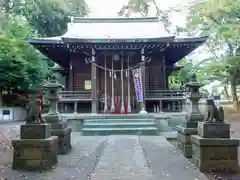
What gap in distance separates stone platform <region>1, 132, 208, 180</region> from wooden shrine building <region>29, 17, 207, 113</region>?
18.8 ft

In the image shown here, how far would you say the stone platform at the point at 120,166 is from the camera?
13.5 ft

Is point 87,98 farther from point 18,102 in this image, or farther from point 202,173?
point 202,173

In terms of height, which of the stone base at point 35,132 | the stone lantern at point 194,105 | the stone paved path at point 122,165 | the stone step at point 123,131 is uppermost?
the stone lantern at point 194,105

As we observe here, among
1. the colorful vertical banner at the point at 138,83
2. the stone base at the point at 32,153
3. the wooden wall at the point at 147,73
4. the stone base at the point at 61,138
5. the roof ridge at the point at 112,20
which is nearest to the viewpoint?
the stone base at the point at 32,153

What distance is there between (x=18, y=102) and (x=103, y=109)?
763 cm

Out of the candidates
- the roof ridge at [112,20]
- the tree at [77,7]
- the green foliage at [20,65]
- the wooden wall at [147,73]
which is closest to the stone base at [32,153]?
the wooden wall at [147,73]

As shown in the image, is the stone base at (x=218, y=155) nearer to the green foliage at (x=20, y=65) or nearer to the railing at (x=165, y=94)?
the railing at (x=165, y=94)

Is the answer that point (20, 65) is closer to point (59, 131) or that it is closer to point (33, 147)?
point (59, 131)

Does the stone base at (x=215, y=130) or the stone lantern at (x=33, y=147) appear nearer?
the stone base at (x=215, y=130)

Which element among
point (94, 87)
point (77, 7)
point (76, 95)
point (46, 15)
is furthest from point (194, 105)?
point (77, 7)

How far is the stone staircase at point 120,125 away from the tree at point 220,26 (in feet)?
15.0

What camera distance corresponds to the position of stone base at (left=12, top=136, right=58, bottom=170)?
4566 millimetres

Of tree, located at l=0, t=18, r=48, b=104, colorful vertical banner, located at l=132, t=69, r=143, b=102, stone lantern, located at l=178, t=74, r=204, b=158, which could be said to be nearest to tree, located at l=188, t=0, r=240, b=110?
stone lantern, located at l=178, t=74, r=204, b=158

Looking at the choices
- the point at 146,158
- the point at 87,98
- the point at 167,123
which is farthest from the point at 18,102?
the point at 146,158
